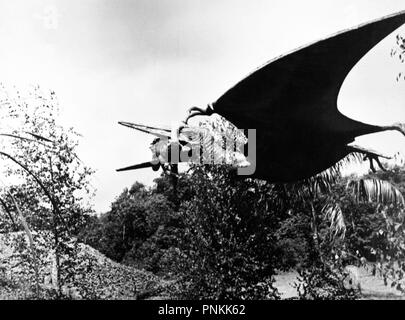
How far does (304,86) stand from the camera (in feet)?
13.0

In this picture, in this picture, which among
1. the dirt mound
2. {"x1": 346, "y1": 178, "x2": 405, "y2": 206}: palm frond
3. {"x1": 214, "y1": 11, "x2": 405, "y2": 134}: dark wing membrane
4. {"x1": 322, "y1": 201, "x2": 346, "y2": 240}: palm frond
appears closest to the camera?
{"x1": 214, "y1": 11, "x2": 405, "y2": 134}: dark wing membrane

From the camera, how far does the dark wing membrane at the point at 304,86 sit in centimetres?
342

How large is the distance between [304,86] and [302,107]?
0.35 metres

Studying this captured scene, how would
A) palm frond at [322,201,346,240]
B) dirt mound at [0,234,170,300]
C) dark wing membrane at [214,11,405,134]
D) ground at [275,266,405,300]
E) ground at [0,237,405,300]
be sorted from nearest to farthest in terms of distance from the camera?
dark wing membrane at [214,11,405,134] → dirt mound at [0,234,170,300] → ground at [0,237,405,300] → palm frond at [322,201,346,240] → ground at [275,266,405,300]

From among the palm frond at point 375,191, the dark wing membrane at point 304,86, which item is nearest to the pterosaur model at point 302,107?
the dark wing membrane at point 304,86

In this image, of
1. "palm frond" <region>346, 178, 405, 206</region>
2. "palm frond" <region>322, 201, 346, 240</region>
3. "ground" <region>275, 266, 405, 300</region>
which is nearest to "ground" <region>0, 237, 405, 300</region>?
"ground" <region>275, 266, 405, 300</region>

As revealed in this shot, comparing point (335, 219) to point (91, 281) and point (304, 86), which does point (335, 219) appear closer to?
point (304, 86)

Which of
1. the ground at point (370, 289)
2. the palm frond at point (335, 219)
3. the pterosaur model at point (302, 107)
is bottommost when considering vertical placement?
the ground at point (370, 289)

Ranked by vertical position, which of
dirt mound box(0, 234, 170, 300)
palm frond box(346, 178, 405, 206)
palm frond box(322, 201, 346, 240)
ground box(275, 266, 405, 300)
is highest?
palm frond box(346, 178, 405, 206)

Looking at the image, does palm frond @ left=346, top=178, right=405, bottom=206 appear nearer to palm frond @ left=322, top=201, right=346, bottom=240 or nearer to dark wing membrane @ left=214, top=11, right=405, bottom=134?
palm frond @ left=322, top=201, right=346, bottom=240

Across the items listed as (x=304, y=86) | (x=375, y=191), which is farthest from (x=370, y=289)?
(x=304, y=86)

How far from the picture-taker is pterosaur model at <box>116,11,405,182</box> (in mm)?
3486


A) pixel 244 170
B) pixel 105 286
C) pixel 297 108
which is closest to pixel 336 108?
pixel 297 108

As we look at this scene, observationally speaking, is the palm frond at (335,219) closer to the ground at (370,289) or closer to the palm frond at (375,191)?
the palm frond at (375,191)
